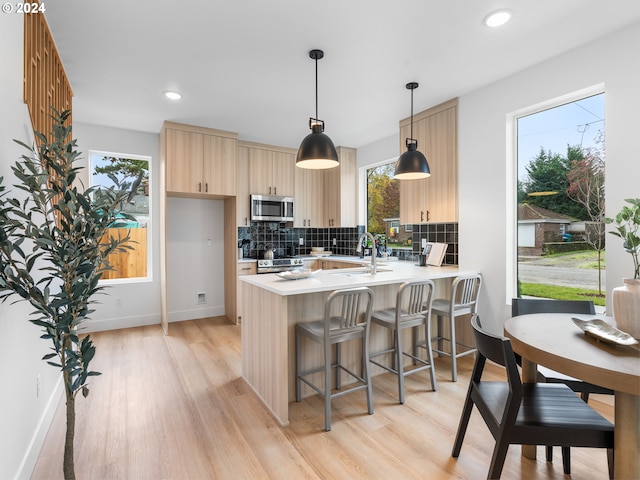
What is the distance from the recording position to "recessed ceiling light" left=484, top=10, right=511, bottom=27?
7.06ft

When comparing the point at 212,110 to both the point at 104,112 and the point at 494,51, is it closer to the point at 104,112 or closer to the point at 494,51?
the point at 104,112

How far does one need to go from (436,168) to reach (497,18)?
171 cm

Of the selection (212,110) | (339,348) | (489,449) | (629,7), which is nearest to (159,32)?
(212,110)

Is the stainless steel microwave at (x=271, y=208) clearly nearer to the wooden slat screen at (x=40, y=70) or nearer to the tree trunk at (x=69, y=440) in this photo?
the wooden slat screen at (x=40, y=70)

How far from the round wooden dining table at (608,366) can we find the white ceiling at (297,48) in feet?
6.64

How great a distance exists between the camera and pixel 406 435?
2.09 meters

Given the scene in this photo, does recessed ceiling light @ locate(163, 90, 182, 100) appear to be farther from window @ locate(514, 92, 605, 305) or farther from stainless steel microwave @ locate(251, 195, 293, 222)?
window @ locate(514, 92, 605, 305)

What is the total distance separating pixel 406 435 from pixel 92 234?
2095mm

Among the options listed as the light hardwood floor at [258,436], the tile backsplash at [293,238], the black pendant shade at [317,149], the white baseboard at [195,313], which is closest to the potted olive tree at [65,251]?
the light hardwood floor at [258,436]

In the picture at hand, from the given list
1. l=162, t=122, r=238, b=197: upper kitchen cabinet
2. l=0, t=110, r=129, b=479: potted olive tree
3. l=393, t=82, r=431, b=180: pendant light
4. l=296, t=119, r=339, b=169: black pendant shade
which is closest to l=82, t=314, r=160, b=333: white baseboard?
l=162, t=122, r=238, b=197: upper kitchen cabinet

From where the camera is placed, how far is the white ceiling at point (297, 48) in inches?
83.6

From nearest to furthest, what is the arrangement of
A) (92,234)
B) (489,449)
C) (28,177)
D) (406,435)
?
1. (28,177)
2. (92,234)
3. (489,449)
4. (406,435)

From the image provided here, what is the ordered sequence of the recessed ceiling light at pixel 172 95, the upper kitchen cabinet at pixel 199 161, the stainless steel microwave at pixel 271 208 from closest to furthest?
1. the recessed ceiling light at pixel 172 95
2. the upper kitchen cabinet at pixel 199 161
3. the stainless steel microwave at pixel 271 208

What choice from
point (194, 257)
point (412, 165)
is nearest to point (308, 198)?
point (194, 257)
